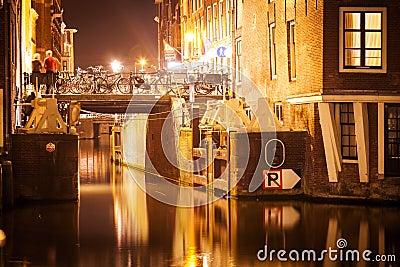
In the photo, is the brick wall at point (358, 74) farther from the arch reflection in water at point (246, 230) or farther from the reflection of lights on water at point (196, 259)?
the reflection of lights on water at point (196, 259)

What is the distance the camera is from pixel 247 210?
99.0ft

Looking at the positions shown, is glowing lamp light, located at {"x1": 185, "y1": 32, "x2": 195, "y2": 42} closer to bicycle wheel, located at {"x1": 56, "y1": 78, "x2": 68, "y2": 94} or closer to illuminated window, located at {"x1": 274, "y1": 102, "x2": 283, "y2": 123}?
bicycle wheel, located at {"x1": 56, "y1": 78, "x2": 68, "y2": 94}

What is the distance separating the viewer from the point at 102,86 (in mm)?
44250

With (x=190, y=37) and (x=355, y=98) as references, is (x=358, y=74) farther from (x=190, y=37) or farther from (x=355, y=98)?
(x=190, y=37)

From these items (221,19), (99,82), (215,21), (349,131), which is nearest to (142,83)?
(99,82)

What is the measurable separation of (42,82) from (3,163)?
9452mm

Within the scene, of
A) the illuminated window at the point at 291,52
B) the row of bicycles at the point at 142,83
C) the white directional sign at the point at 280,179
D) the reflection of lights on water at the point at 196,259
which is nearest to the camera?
the reflection of lights on water at the point at 196,259

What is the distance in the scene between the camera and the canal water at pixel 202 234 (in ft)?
68.6

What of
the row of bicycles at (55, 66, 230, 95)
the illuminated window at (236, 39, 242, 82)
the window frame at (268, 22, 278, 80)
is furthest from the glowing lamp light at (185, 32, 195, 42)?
the window frame at (268, 22, 278, 80)

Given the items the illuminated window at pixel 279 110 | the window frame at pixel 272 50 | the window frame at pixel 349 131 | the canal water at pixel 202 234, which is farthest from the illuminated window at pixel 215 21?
the window frame at pixel 349 131

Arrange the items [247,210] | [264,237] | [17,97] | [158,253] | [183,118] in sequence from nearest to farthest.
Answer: [158,253]
[264,237]
[247,210]
[17,97]
[183,118]

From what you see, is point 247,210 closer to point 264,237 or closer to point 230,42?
point 264,237

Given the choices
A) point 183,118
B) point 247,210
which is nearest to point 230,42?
point 183,118

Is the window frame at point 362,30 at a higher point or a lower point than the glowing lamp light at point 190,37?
lower
